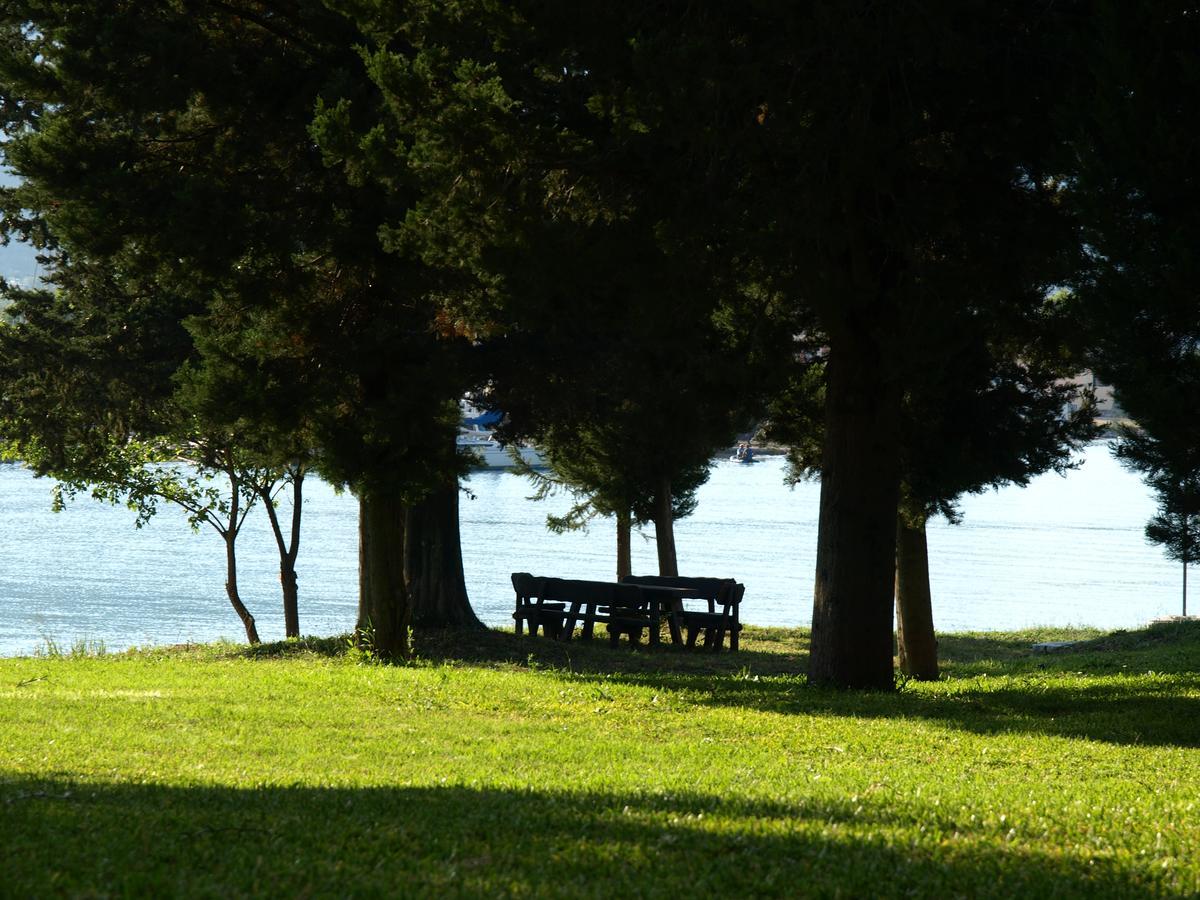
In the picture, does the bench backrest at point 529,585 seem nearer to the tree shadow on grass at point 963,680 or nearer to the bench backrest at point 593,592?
the bench backrest at point 593,592

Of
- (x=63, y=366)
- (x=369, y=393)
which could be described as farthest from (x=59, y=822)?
(x=63, y=366)

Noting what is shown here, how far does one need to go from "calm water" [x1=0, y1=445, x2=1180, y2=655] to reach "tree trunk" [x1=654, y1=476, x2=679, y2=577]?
6.91 feet

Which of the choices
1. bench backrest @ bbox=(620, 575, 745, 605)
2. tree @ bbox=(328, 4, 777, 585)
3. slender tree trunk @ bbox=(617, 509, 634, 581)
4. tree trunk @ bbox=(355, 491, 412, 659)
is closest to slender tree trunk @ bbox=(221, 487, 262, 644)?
slender tree trunk @ bbox=(617, 509, 634, 581)

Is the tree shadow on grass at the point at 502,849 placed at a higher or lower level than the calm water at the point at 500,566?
lower

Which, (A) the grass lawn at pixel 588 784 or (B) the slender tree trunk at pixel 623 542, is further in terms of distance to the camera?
(B) the slender tree trunk at pixel 623 542

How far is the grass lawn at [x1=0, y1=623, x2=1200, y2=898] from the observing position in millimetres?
4852

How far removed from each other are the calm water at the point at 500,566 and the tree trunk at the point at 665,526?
210 centimetres

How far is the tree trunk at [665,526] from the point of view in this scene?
24.0 meters

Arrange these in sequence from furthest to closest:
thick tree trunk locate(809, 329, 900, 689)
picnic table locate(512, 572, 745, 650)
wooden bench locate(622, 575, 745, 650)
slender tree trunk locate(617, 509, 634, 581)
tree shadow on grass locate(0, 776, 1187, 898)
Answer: slender tree trunk locate(617, 509, 634, 581) → wooden bench locate(622, 575, 745, 650) → picnic table locate(512, 572, 745, 650) → thick tree trunk locate(809, 329, 900, 689) → tree shadow on grass locate(0, 776, 1187, 898)

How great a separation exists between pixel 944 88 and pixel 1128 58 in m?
2.33

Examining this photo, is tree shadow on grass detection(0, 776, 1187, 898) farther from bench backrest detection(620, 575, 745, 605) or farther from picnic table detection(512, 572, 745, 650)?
bench backrest detection(620, 575, 745, 605)

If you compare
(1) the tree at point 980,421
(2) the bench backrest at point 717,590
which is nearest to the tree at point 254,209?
(1) the tree at point 980,421

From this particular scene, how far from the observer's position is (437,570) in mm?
19031

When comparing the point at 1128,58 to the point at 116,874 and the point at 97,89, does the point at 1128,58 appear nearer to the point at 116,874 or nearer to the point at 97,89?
the point at 116,874
